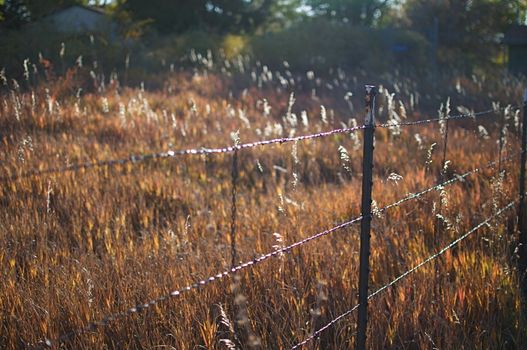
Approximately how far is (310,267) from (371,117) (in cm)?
119

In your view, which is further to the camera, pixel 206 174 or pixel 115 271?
pixel 206 174

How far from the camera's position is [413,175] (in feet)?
18.4

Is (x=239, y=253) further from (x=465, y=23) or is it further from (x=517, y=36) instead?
(x=465, y=23)

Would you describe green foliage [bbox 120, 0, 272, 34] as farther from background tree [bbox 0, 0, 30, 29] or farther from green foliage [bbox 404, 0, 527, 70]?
background tree [bbox 0, 0, 30, 29]

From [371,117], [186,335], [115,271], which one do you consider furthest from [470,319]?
[115,271]

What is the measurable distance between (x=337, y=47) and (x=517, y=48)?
7.01 meters

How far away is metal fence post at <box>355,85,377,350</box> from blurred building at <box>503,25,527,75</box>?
21282 millimetres

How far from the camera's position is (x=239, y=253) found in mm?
3744

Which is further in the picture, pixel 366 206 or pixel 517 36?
pixel 517 36

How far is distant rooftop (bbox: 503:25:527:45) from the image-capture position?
21.8 m

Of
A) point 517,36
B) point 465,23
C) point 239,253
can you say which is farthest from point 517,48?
point 239,253

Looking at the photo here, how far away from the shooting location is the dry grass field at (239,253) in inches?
113

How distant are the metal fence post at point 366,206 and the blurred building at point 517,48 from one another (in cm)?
2128

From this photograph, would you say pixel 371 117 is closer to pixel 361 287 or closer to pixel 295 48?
pixel 361 287
